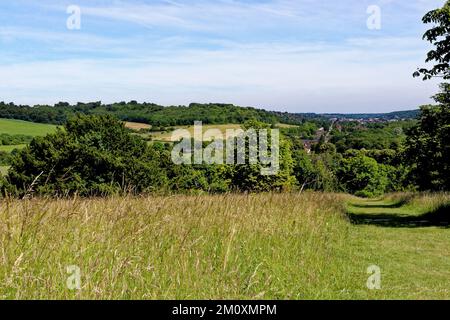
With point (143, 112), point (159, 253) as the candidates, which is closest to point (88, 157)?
point (159, 253)

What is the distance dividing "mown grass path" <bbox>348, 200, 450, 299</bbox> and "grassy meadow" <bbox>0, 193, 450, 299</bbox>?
0.02 metres

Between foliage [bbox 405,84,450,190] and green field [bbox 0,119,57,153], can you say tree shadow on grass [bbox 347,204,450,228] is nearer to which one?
foliage [bbox 405,84,450,190]

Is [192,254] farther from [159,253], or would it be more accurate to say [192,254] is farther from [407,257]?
[407,257]

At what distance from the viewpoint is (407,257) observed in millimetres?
9195

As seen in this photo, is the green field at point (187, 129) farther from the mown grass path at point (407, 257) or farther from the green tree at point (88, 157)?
the mown grass path at point (407, 257)

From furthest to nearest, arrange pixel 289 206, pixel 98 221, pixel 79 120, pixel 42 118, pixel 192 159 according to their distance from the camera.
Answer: pixel 42 118
pixel 192 159
pixel 79 120
pixel 289 206
pixel 98 221

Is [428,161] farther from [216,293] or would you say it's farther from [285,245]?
[216,293]

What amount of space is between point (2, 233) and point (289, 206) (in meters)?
6.42

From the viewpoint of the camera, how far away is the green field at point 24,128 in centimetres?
7475

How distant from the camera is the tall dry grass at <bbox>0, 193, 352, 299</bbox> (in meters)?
4.61

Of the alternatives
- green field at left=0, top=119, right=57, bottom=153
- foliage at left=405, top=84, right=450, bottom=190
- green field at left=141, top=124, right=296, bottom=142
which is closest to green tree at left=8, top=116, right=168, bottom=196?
foliage at left=405, top=84, right=450, bottom=190

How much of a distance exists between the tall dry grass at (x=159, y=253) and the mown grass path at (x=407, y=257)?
63 centimetres
